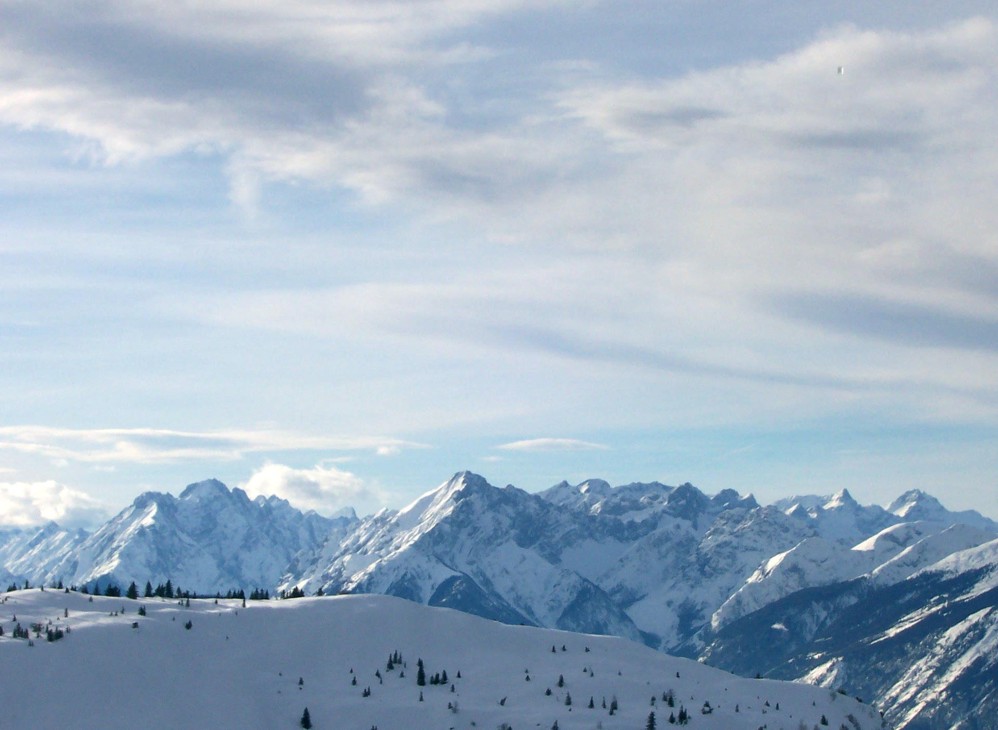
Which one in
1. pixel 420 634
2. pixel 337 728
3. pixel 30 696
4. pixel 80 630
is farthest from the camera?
pixel 420 634

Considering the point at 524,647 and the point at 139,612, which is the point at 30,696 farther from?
the point at 524,647

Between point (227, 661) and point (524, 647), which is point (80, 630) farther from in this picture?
point (524, 647)

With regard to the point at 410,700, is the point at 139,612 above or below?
above

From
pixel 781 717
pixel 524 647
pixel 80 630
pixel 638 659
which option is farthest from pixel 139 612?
pixel 781 717

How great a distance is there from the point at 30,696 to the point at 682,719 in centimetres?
7030

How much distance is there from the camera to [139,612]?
158 m

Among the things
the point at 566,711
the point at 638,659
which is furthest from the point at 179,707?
the point at 638,659

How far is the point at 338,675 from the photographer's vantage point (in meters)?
152

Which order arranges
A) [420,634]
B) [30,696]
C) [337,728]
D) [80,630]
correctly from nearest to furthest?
[30,696]
[337,728]
[80,630]
[420,634]

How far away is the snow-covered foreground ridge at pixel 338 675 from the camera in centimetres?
13175

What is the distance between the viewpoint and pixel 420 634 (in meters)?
172

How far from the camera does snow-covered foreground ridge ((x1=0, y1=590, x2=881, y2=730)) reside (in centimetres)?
13175

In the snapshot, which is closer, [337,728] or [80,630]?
[337,728]

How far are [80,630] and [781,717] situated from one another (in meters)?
83.9
